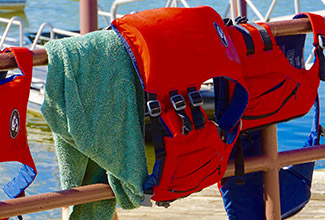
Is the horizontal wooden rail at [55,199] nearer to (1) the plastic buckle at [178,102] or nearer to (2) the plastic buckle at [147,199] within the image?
(2) the plastic buckle at [147,199]

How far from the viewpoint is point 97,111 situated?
4.83ft

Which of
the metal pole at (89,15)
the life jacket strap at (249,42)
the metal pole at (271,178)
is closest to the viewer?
the life jacket strap at (249,42)

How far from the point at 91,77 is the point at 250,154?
636mm

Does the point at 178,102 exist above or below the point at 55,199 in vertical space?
above

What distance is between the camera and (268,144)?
1.77 metres

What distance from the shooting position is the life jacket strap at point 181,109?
1473 mm

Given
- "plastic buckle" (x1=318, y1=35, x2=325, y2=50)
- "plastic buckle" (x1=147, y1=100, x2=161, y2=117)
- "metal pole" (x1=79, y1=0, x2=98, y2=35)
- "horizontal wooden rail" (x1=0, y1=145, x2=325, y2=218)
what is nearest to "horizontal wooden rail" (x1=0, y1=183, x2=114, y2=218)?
"horizontal wooden rail" (x1=0, y1=145, x2=325, y2=218)

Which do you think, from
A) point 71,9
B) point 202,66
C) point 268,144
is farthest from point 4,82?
point 71,9

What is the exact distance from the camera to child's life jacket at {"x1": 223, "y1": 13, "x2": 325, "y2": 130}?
1654 mm

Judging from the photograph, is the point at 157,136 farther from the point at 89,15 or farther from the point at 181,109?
the point at 89,15

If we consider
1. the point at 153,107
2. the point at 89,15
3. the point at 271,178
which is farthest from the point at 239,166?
the point at 89,15

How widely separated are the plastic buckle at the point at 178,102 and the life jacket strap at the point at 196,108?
0.08ft

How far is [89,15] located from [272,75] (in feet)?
9.15

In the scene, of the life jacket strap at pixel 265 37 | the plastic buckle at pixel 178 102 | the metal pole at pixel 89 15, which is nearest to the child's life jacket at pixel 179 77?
the plastic buckle at pixel 178 102
